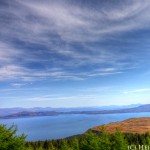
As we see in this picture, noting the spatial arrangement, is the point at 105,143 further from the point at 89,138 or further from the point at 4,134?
the point at 4,134

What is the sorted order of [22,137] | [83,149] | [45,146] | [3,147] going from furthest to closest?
[45,146], [83,149], [22,137], [3,147]

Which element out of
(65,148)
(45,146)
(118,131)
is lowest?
(45,146)

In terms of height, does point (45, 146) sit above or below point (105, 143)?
below

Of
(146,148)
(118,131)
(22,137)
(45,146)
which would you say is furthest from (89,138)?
(45,146)

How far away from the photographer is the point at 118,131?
42781 millimetres

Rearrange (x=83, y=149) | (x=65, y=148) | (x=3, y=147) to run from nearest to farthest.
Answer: (x=3, y=147), (x=83, y=149), (x=65, y=148)

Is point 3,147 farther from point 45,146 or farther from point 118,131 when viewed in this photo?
point 45,146

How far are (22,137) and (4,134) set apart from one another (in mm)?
2415

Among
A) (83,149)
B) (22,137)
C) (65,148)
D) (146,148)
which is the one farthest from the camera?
(65,148)

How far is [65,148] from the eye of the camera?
54.1 metres

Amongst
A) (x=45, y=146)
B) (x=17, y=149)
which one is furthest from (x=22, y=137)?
(x=45, y=146)

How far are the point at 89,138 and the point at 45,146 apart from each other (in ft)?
302

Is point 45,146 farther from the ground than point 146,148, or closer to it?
closer to it

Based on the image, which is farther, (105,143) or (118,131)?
(118,131)
